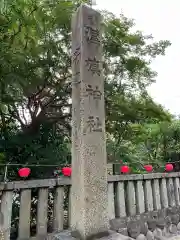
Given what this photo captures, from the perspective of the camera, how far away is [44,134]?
4828 mm

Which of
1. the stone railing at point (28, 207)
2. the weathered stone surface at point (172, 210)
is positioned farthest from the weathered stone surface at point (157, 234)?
the stone railing at point (28, 207)

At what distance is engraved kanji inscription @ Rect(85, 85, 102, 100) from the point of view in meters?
2.70

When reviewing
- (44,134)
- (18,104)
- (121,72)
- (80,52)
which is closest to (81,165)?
(80,52)

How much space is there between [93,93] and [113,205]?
1907 mm

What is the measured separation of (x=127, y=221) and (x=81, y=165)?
1628 millimetres

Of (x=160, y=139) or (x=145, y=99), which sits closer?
(x=145, y=99)

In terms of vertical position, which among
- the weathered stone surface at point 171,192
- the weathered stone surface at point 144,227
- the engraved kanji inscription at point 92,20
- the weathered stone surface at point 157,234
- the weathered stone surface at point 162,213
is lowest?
the weathered stone surface at point 157,234

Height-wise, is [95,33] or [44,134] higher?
[95,33]

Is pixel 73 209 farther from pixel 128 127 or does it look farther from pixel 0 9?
pixel 128 127

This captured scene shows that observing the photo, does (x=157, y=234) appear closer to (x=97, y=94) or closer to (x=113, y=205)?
(x=113, y=205)

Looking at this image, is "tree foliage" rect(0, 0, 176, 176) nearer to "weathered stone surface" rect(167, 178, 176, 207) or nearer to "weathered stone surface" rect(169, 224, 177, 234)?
"weathered stone surface" rect(167, 178, 176, 207)

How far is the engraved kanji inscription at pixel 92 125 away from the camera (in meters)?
2.58

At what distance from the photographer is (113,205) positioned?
3.29m

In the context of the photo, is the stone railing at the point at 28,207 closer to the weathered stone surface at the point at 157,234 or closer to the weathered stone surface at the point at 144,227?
the weathered stone surface at the point at 144,227
